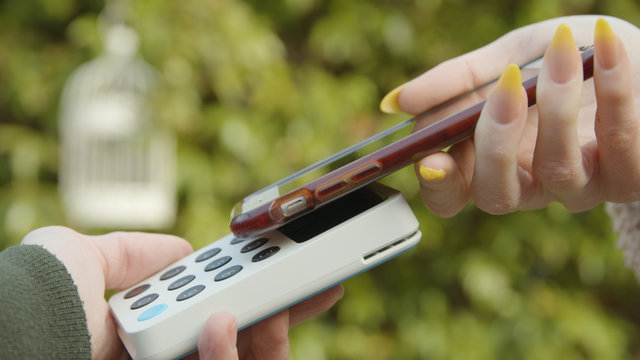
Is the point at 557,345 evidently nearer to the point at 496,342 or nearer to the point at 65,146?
the point at 496,342

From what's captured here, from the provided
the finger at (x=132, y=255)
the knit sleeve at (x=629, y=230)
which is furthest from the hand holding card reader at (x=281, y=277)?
the knit sleeve at (x=629, y=230)

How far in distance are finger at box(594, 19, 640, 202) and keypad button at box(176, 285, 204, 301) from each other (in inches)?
13.7

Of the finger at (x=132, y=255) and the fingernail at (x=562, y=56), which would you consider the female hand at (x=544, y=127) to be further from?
the finger at (x=132, y=255)

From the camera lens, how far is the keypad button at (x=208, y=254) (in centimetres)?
50

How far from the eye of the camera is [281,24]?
1196 mm

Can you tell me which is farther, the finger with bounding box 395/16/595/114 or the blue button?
the finger with bounding box 395/16/595/114

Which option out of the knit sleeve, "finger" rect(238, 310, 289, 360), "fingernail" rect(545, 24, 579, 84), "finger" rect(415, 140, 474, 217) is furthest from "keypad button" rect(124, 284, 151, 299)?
the knit sleeve

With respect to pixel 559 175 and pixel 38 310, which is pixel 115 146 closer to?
pixel 38 310

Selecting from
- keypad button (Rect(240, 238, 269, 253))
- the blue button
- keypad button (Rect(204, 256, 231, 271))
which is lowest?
keypad button (Rect(204, 256, 231, 271))

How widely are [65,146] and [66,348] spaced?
0.75m

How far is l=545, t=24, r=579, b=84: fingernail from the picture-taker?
375 mm

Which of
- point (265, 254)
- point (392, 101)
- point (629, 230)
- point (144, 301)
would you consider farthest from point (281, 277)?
point (629, 230)

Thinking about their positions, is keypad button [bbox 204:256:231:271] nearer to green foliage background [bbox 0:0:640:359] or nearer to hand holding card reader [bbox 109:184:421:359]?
hand holding card reader [bbox 109:184:421:359]

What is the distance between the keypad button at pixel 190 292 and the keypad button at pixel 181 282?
3 centimetres
